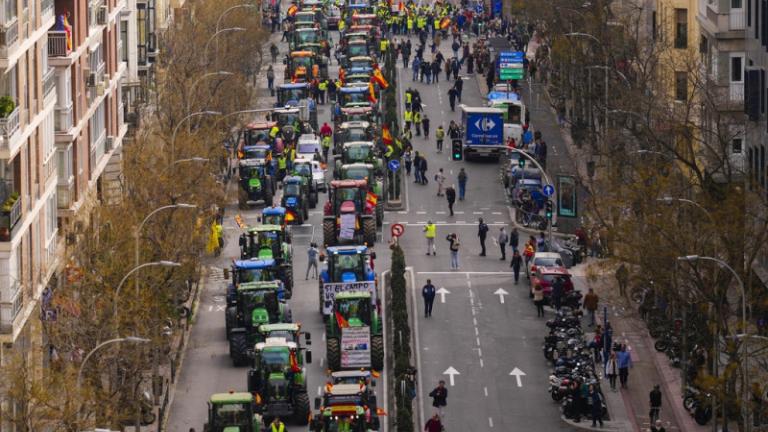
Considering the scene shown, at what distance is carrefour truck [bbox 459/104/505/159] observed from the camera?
144 meters

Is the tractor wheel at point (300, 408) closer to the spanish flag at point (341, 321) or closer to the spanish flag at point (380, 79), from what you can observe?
the spanish flag at point (341, 321)

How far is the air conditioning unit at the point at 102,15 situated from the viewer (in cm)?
12025

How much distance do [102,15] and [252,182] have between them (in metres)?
15.1

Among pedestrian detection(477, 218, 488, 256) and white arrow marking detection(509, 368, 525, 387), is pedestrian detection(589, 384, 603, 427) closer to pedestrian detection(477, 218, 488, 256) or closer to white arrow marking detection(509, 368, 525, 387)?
white arrow marking detection(509, 368, 525, 387)

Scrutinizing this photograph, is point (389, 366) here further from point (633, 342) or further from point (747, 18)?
point (747, 18)

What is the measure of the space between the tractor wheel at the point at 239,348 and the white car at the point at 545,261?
52.5ft

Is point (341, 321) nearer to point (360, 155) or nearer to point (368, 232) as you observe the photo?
point (368, 232)

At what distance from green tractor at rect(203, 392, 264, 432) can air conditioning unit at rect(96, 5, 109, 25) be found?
35.8m

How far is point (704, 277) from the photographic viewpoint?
94125 mm

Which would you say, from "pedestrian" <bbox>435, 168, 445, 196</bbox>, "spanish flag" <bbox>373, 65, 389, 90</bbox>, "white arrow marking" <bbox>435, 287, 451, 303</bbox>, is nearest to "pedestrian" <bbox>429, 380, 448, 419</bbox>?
"white arrow marking" <bbox>435, 287, 451, 303</bbox>

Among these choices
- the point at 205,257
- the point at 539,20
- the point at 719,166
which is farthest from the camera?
the point at 539,20

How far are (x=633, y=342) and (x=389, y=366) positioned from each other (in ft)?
36.1

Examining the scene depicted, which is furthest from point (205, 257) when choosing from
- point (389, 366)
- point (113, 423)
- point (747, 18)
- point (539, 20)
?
point (539, 20)

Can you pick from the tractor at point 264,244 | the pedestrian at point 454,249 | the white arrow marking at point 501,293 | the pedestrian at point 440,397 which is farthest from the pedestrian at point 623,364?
the pedestrian at point 454,249
